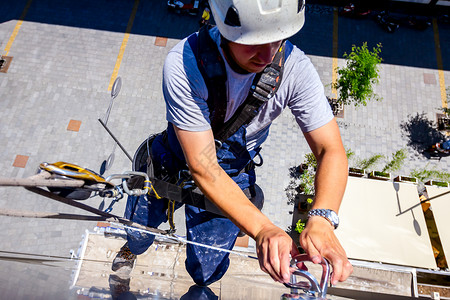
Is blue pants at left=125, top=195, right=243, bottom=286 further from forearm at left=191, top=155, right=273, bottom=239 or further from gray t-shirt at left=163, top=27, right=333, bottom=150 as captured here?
forearm at left=191, top=155, right=273, bottom=239

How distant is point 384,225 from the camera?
25.8 ft

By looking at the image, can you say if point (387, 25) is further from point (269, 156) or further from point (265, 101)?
point (265, 101)

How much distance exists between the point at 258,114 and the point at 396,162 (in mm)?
7547

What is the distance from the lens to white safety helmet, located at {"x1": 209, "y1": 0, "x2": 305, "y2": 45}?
8.27 ft

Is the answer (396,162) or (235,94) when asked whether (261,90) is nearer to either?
(235,94)

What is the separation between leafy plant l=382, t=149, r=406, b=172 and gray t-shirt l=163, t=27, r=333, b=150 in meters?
7.13

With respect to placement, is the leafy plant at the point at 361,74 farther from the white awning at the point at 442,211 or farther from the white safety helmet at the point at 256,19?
the white safety helmet at the point at 256,19

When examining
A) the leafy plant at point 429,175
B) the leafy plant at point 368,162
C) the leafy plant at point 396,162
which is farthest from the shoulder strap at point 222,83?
the leafy plant at point 429,175

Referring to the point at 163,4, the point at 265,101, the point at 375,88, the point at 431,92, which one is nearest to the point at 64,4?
the point at 163,4

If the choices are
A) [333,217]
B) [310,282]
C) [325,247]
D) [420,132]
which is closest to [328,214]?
[333,217]

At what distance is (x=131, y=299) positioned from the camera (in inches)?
107

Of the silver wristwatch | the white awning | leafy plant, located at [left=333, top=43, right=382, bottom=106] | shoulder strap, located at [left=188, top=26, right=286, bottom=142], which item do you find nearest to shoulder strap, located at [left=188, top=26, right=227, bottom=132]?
shoulder strap, located at [left=188, top=26, right=286, bottom=142]

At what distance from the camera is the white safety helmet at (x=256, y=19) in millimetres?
2520

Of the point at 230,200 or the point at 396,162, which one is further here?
the point at 396,162
